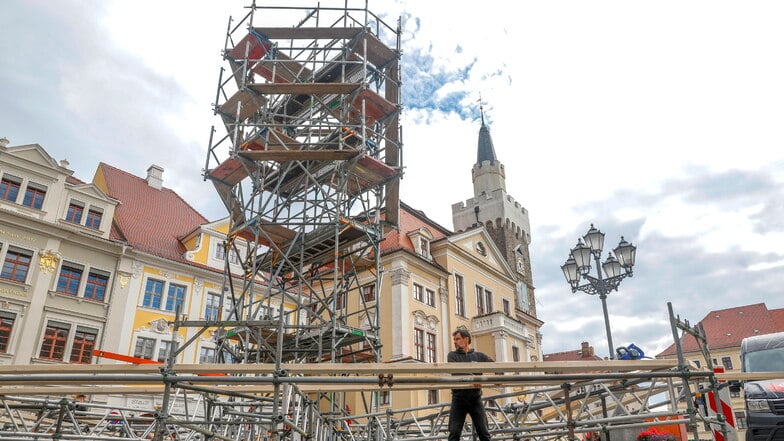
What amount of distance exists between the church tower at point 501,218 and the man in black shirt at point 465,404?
4102cm

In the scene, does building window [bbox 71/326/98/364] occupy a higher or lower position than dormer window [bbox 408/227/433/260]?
lower

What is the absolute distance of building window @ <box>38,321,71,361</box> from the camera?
23625 millimetres

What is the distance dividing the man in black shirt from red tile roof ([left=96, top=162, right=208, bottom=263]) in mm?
23934

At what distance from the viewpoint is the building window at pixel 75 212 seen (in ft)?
84.2

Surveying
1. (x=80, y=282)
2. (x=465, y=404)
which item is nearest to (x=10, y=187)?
(x=80, y=282)

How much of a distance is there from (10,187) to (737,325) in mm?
65037

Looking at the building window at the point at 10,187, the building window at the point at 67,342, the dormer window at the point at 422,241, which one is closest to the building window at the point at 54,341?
the building window at the point at 67,342

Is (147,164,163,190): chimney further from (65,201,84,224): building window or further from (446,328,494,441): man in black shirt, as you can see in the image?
(446,328,494,441): man in black shirt

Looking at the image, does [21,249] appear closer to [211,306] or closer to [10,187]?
[10,187]

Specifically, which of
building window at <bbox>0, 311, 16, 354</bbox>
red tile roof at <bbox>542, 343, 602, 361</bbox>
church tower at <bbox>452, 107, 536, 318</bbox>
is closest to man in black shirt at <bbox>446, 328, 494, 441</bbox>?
building window at <bbox>0, 311, 16, 354</bbox>

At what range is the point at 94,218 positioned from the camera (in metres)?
26.6

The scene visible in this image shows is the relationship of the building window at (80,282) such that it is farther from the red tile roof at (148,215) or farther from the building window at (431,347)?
the building window at (431,347)

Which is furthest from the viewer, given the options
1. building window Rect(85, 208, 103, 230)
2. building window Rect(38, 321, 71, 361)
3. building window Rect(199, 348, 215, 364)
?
building window Rect(199, 348, 215, 364)

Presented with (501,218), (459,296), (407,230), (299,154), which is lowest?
(299,154)
